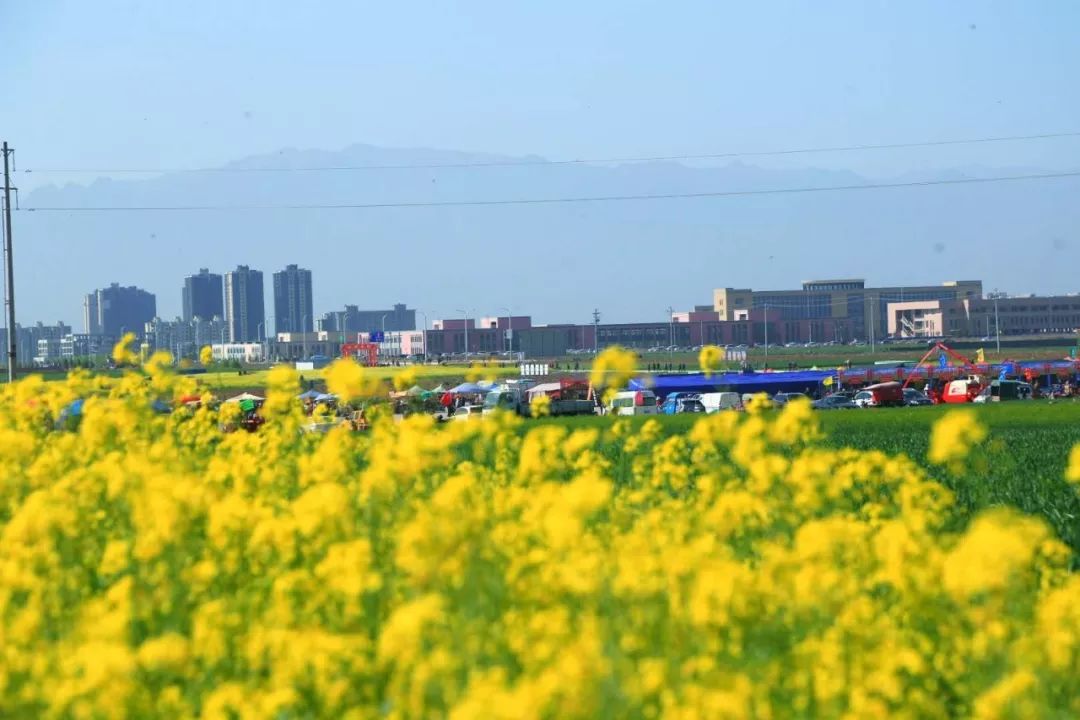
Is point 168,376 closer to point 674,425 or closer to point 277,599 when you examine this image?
point 277,599

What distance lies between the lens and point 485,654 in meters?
5.73

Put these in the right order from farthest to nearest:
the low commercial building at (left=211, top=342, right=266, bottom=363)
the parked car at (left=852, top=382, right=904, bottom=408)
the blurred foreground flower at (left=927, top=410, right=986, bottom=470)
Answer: the low commercial building at (left=211, top=342, right=266, bottom=363), the parked car at (left=852, top=382, right=904, bottom=408), the blurred foreground flower at (left=927, top=410, right=986, bottom=470)

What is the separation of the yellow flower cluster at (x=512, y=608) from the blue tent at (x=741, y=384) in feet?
183

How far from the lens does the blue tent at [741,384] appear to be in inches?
2581

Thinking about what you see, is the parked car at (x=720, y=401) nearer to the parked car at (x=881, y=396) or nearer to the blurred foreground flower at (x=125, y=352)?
the parked car at (x=881, y=396)

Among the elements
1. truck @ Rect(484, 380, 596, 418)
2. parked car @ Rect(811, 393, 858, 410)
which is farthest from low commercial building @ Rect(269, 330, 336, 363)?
parked car @ Rect(811, 393, 858, 410)

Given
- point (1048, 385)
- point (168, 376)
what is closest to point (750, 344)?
point (1048, 385)

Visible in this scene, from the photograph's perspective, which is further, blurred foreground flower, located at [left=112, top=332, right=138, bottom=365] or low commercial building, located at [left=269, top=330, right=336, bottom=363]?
low commercial building, located at [left=269, top=330, right=336, bottom=363]

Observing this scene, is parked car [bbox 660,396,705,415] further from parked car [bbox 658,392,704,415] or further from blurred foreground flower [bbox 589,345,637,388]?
blurred foreground flower [bbox 589,345,637,388]

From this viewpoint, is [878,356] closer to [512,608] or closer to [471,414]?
[471,414]

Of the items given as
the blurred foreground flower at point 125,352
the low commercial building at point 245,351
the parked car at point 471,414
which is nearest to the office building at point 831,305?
the low commercial building at point 245,351

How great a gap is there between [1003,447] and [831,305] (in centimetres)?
17448

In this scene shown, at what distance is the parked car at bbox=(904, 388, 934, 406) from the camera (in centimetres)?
5809

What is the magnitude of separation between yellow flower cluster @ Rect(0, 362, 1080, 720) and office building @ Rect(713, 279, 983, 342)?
6794 inches
